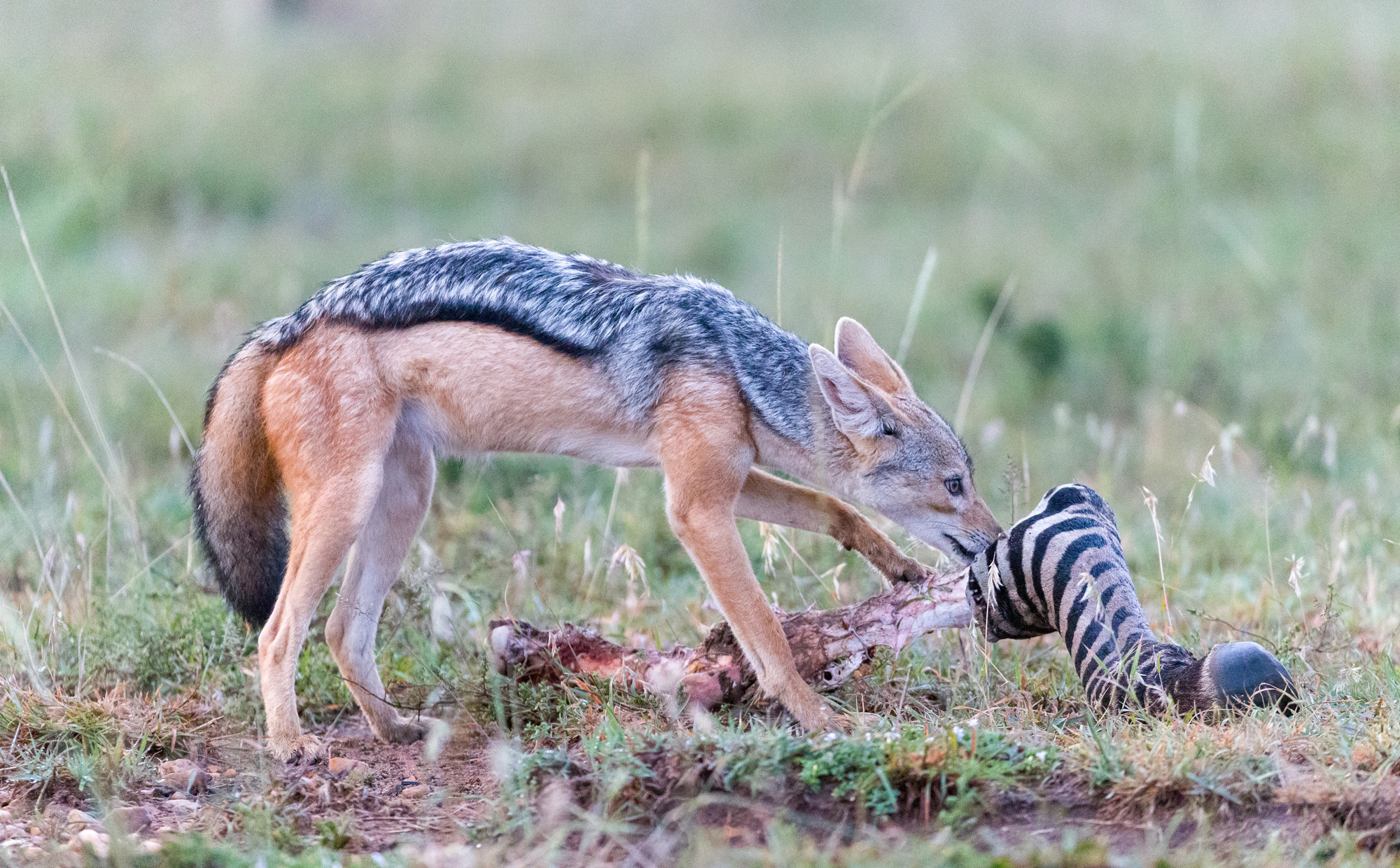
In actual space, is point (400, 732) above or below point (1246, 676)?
below

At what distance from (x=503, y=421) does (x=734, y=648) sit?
1.17 meters

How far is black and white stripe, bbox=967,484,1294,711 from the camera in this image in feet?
13.3

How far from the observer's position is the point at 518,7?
18.7 meters

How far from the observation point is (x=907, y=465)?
497cm

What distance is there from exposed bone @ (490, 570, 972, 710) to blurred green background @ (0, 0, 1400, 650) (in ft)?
2.14

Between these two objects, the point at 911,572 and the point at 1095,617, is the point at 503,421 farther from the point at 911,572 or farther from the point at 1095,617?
the point at 1095,617

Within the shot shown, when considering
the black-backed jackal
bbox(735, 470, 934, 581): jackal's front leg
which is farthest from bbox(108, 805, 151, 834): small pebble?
bbox(735, 470, 934, 581): jackal's front leg

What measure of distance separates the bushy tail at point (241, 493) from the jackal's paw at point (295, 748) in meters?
0.57

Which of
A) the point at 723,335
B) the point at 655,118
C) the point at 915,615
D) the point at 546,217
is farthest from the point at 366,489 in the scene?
the point at 655,118

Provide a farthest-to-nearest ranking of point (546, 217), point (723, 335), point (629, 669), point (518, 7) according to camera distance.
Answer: point (518, 7) → point (546, 217) → point (723, 335) → point (629, 669)

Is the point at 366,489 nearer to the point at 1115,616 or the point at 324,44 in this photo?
the point at 1115,616

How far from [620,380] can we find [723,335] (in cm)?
43

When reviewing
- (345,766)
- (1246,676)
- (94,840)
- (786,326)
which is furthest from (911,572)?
(786,326)

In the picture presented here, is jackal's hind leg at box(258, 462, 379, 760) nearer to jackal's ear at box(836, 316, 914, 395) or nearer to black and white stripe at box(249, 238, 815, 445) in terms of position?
black and white stripe at box(249, 238, 815, 445)
